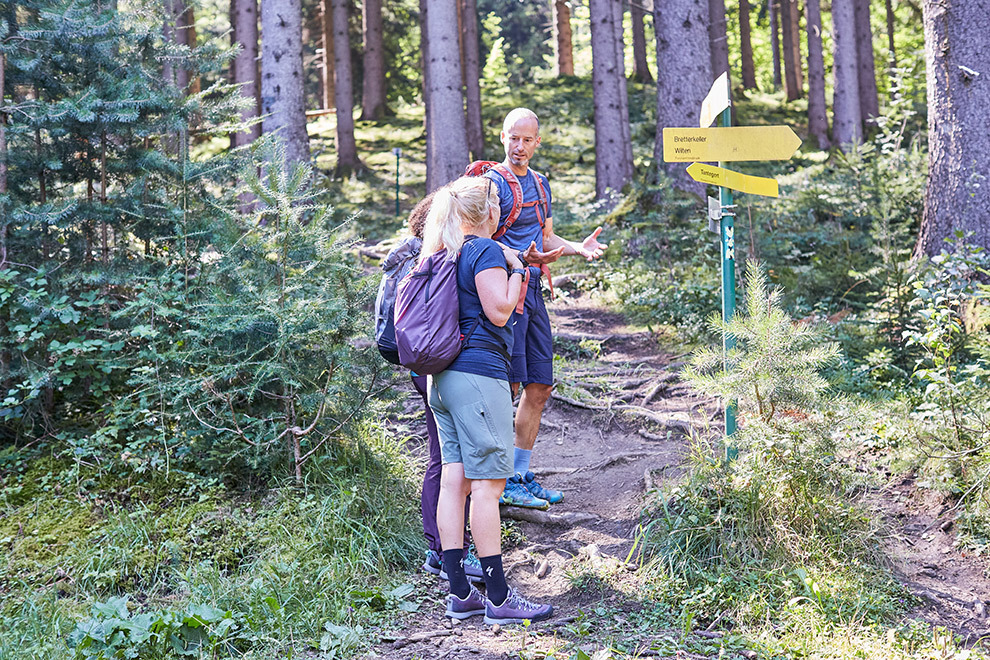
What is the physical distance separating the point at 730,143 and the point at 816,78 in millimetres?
20049

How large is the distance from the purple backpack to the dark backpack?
289 millimetres

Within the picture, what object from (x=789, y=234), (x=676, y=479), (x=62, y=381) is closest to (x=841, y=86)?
(x=789, y=234)

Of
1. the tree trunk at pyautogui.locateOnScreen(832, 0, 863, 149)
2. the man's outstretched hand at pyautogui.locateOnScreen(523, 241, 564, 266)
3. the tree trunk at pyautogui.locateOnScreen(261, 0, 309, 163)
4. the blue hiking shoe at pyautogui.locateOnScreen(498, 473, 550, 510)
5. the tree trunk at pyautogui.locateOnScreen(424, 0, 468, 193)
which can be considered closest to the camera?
the man's outstretched hand at pyautogui.locateOnScreen(523, 241, 564, 266)

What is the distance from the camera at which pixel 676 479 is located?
16.0ft

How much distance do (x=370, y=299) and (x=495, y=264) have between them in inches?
66.5

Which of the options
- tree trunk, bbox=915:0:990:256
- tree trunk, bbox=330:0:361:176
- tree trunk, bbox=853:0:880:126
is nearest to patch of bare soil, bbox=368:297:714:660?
tree trunk, bbox=915:0:990:256

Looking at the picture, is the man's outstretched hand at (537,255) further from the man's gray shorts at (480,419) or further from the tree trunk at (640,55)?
the tree trunk at (640,55)

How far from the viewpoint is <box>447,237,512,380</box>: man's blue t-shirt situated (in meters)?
3.90

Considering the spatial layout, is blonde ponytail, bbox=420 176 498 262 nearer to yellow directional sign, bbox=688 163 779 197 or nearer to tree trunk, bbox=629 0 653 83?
yellow directional sign, bbox=688 163 779 197

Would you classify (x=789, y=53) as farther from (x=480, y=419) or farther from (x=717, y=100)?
(x=480, y=419)

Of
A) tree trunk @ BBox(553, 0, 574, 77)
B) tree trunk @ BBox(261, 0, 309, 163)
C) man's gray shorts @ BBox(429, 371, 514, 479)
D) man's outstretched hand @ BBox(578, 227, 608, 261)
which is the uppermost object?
tree trunk @ BBox(553, 0, 574, 77)

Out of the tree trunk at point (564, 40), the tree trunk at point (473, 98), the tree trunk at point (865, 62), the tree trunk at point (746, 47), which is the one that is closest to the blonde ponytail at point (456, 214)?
the tree trunk at point (473, 98)

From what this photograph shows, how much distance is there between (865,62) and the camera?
23.4 metres

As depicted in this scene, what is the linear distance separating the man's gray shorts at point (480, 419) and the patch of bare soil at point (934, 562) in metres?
2.15
